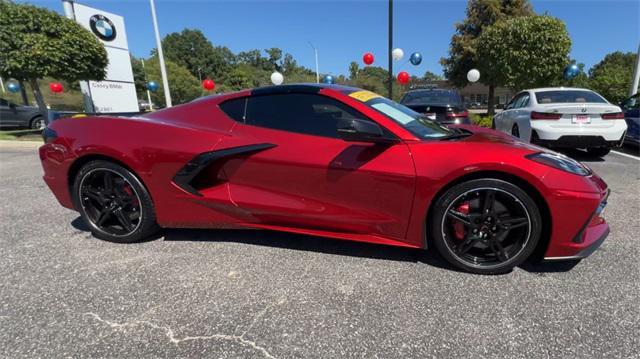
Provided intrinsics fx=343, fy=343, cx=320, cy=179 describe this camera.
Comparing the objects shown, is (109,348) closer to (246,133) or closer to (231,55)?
(246,133)

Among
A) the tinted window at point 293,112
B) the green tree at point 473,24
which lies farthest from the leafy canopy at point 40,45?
the green tree at point 473,24

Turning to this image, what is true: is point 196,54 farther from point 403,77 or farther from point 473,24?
point 403,77

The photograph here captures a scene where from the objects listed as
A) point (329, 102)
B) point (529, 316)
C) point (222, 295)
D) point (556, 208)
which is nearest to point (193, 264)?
point (222, 295)

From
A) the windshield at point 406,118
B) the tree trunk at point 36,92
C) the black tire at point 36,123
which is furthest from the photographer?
the black tire at point 36,123

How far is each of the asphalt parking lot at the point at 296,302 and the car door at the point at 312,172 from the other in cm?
36

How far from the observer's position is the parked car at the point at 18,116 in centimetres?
1368

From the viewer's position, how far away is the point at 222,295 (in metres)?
2.16

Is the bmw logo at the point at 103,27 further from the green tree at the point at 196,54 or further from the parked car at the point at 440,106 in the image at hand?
the green tree at the point at 196,54

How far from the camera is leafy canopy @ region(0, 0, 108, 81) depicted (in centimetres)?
991

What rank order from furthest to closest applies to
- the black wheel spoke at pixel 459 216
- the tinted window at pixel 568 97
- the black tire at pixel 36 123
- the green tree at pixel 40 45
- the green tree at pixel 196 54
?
the green tree at pixel 196 54, the black tire at pixel 36 123, the green tree at pixel 40 45, the tinted window at pixel 568 97, the black wheel spoke at pixel 459 216

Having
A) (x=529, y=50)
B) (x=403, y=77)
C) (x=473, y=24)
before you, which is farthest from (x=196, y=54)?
(x=529, y=50)

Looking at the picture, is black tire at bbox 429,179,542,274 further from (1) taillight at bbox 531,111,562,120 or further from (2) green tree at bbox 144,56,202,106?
(2) green tree at bbox 144,56,202,106

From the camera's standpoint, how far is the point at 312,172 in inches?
93.4

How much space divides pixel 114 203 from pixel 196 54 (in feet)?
323
